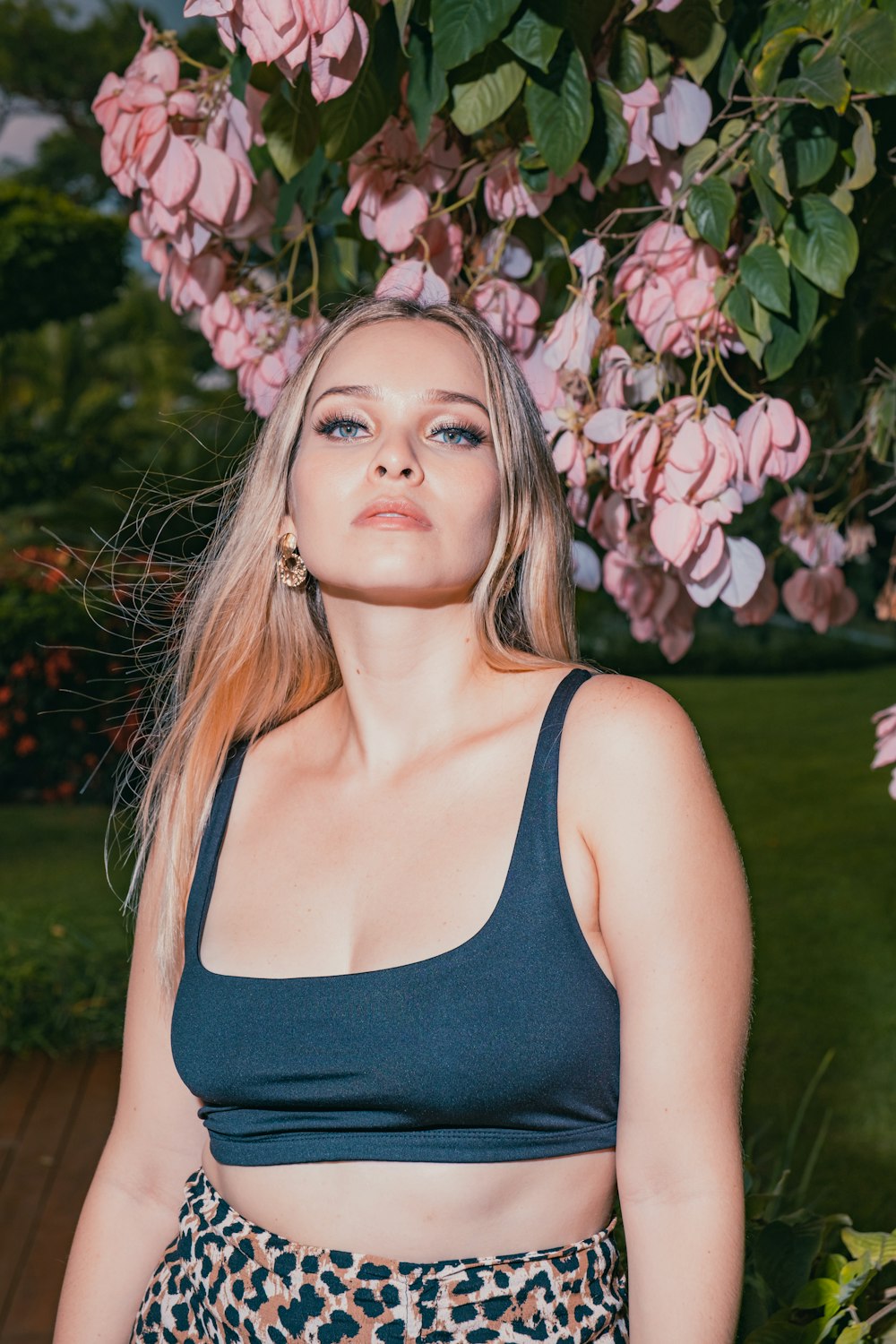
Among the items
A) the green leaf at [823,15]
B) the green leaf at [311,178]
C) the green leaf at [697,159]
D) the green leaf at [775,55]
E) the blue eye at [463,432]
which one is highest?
the green leaf at [311,178]

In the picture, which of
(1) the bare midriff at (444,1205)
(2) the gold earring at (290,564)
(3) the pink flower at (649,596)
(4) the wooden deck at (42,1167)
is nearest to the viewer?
(1) the bare midriff at (444,1205)

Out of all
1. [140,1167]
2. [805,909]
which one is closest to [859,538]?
[140,1167]

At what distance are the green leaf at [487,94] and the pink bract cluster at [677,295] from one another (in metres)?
0.24

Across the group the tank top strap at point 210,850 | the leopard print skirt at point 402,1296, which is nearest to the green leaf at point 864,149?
the tank top strap at point 210,850

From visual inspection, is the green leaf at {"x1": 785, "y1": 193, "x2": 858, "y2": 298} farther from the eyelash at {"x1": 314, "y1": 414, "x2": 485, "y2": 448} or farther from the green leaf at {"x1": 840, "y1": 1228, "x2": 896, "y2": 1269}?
the green leaf at {"x1": 840, "y1": 1228, "x2": 896, "y2": 1269}

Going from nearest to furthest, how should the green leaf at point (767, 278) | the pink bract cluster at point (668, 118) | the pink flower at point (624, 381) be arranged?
the green leaf at point (767, 278), the pink bract cluster at point (668, 118), the pink flower at point (624, 381)

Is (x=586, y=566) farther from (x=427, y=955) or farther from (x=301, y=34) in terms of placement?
(x=301, y=34)

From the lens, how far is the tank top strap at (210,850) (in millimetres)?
1464

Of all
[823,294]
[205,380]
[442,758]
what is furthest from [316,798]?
[205,380]

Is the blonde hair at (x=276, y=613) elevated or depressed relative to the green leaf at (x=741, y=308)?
depressed

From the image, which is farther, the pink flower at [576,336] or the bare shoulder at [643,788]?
the pink flower at [576,336]

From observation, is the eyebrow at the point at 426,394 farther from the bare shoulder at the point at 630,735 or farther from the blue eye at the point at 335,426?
the bare shoulder at the point at 630,735

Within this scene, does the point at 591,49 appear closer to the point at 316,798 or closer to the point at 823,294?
the point at 823,294

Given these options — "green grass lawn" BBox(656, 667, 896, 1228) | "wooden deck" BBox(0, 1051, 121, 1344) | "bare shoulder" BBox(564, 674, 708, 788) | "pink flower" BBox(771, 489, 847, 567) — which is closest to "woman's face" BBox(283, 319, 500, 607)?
"bare shoulder" BBox(564, 674, 708, 788)
